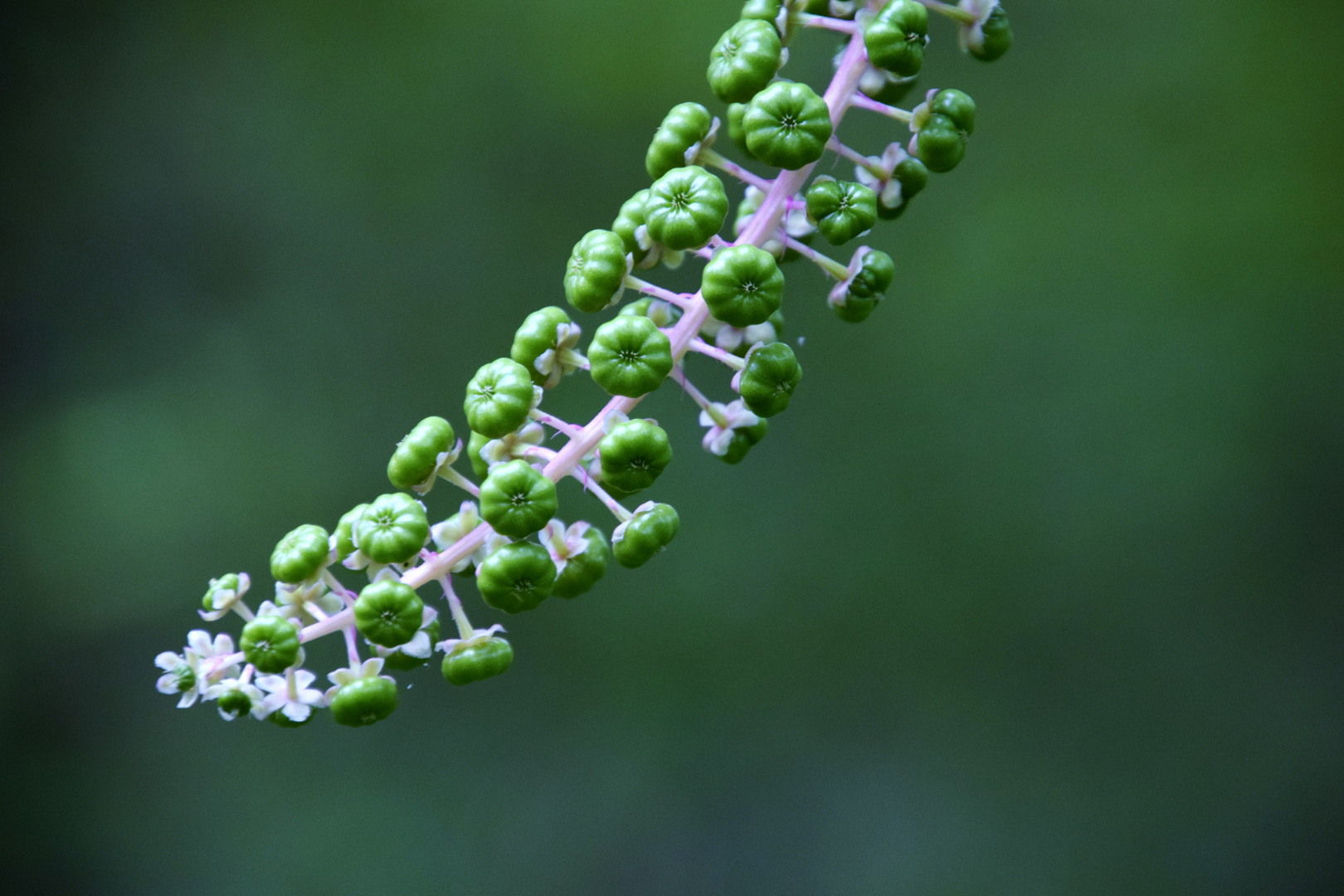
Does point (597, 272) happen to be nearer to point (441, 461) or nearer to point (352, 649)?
point (441, 461)

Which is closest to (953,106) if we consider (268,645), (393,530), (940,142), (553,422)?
(940,142)

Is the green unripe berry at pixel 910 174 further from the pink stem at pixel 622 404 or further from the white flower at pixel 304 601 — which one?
the white flower at pixel 304 601

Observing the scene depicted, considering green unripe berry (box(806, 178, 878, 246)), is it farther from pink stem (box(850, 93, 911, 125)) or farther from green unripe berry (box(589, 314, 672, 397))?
green unripe berry (box(589, 314, 672, 397))

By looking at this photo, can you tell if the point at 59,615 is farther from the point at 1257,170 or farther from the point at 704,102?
the point at 1257,170

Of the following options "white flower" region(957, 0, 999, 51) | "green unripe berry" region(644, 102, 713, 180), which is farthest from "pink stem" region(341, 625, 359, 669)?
"white flower" region(957, 0, 999, 51)

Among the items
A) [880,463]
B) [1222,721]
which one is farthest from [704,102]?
[1222,721]

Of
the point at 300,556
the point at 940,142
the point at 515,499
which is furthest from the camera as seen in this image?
the point at 940,142


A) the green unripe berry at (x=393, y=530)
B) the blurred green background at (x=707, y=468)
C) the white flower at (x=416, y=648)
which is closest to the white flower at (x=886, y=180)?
the green unripe berry at (x=393, y=530)
